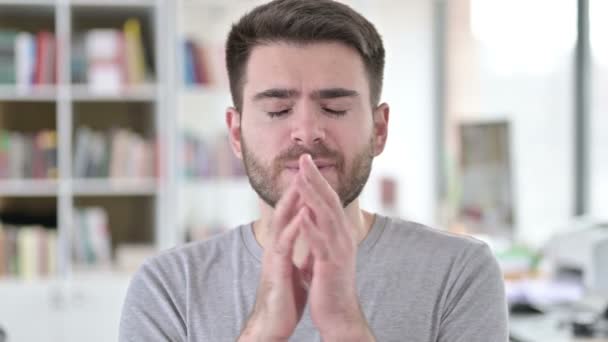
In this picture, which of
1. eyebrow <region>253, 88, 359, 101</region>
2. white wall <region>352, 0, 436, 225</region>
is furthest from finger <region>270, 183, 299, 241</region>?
white wall <region>352, 0, 436, 225</region>

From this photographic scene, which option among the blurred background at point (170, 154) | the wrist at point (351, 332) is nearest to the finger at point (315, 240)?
the wrist at point (351, 332)

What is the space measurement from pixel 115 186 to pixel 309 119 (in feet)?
9.78

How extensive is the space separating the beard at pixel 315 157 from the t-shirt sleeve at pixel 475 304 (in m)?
0.22

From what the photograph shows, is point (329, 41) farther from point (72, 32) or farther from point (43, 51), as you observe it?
point (72, 32)

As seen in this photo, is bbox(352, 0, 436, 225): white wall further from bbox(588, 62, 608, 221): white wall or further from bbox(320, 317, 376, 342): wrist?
bbox(320, 317, 376, 342): wrist

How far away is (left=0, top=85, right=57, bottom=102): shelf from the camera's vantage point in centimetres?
424

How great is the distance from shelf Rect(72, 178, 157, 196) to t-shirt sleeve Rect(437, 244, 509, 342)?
9.78 feet

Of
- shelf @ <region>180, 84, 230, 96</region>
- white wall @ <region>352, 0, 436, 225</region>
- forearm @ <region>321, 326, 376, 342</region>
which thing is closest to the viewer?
forearm @ <region>321, 326, 376, 342</region>

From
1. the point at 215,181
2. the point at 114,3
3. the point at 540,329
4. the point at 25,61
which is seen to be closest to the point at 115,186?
the point at 215,181

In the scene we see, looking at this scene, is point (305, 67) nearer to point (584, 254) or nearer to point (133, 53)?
point (584, 254)

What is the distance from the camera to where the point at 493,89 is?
18.4 ft

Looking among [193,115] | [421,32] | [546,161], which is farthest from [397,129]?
[193,115]

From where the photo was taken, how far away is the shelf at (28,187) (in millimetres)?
4254

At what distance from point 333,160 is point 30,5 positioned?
307cm
